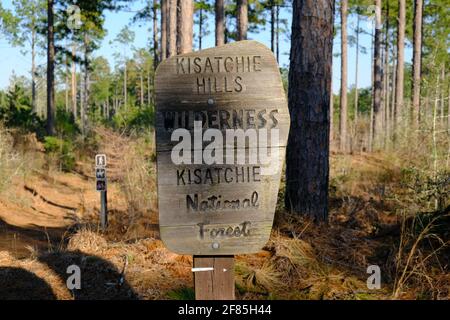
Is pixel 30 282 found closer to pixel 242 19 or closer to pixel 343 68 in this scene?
pixel 242 19

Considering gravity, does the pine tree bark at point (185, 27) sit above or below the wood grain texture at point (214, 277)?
above

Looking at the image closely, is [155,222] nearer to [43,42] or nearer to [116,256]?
[116,256]

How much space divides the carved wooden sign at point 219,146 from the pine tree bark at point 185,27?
29.9ft

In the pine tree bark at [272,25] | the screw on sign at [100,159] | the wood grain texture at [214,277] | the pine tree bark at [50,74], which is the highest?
the pine tree bark at [272,25]

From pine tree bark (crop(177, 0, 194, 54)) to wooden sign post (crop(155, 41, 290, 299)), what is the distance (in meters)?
9.10

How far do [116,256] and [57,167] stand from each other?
1198cm

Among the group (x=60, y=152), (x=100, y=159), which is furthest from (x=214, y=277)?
(x=60, y=152)

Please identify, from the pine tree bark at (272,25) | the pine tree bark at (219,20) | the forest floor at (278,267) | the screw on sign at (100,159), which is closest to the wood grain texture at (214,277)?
the forest floor at (278,267)

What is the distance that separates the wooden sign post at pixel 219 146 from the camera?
256 centimetres

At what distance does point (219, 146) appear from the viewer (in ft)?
8.44

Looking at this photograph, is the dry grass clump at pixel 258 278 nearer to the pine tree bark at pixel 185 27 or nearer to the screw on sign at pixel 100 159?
the screw on sign at pixel 100 159

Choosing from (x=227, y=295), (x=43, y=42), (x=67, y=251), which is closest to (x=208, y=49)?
(x=227, y=295)

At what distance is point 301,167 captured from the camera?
5.04m

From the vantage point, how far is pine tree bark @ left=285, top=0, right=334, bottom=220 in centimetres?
503
